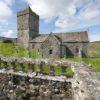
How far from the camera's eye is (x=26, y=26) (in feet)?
197

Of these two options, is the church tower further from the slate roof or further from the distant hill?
the distant hill

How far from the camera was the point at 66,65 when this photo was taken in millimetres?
7230

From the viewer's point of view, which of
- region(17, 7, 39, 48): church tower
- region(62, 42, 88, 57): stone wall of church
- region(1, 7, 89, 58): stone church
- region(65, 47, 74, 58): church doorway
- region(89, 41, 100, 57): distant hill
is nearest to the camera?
region(1, 7, 89, 58): stone church

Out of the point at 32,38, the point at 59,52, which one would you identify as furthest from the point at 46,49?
the point at 32,38

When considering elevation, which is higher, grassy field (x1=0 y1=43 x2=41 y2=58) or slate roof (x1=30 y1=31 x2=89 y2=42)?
slate roof (x1=30 y1=31 x2=89 y2=42)

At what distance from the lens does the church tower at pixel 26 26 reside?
58987 mm

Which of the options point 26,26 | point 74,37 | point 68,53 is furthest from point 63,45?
point 26,26

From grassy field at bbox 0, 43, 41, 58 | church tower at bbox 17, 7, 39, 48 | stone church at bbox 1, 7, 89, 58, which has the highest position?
church tower at bbox 17, 7, 39, 48

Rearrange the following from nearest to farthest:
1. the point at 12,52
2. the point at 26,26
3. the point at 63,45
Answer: the point at 12,52, the point at 63,45, the point at 26,26

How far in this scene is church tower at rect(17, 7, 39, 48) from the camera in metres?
59.0

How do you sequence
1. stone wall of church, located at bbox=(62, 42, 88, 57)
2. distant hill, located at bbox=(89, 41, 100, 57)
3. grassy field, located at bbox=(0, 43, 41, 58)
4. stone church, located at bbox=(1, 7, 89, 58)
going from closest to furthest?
grassy field, located at bbox=(0, 43, 41, 58) < stone church, located at bbox=(1, 7, 89, 58) < stone wall of church, located at bbox=(62, 42, 88, 57) < distant hill, located at bbox=(89, 41, 100, 57)

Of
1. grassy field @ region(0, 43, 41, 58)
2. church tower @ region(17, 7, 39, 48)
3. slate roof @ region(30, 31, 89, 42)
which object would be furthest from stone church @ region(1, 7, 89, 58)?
Answer: grassy field @ region(0, 43, 41, 58)

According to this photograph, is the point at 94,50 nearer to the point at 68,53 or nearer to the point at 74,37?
the point at 74,37

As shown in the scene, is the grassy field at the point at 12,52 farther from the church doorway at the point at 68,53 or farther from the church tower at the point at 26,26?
the church tower at the point at 26,26
